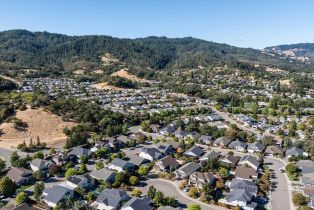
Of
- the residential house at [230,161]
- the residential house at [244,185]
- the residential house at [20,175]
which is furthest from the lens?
the residential house at [230,161]

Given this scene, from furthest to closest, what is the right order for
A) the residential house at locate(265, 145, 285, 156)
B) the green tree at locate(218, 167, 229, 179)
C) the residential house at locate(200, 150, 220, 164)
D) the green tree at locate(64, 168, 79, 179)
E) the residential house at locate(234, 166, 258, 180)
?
1. the residential house at locate(265, 145, 285, 156)
2. the residential house at locate(200, 150, 220, 164)
3. the green tree at locate(218, 167, 229, 179)
4. the residential house at locate(234, 166, 258, 180)
5. the green tree at locate(64, 168, 79, 179)

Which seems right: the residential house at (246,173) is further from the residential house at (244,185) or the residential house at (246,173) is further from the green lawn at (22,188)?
the green lawn at (22,188)

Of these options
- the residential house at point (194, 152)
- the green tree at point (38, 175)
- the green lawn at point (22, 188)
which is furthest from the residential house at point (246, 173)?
the green lawn at point (22, 188)

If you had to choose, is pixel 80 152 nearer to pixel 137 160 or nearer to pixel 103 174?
pixel 137 160

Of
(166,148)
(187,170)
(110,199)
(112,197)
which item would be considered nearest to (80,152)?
(166,148)

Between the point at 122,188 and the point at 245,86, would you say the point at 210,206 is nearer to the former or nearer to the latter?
the point at 122,188

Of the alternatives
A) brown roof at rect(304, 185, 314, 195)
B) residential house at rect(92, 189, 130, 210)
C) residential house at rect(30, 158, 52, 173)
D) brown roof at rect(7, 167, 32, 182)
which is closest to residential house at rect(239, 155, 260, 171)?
brown roof at rect(304, 185, 314, 195)

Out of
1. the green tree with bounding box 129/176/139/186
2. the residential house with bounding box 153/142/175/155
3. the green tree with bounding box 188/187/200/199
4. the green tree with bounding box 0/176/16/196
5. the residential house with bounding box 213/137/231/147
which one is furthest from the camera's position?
the residential house with bounding box 213/137/231/147

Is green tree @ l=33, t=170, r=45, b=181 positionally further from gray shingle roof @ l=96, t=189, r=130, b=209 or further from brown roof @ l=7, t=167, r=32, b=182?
gray shingle roof @ l=96, t=189, r=130, b=209
